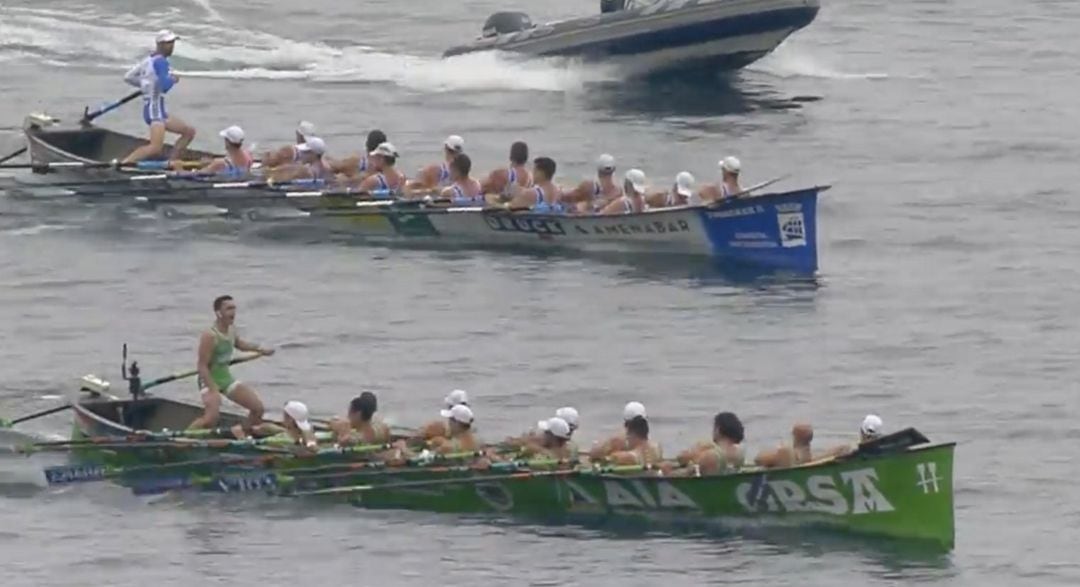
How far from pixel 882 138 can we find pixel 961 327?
14541mm

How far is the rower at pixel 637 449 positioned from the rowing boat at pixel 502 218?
11.3 meters

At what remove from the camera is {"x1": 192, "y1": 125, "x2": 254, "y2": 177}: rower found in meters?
54.8

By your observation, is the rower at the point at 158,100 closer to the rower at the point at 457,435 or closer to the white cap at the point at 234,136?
the white cap at the point at 234,136

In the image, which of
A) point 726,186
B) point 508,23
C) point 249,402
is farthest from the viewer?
point 508,23

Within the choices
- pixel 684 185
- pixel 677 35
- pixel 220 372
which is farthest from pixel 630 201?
pixel 220 372

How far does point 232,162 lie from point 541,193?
5.18 metres

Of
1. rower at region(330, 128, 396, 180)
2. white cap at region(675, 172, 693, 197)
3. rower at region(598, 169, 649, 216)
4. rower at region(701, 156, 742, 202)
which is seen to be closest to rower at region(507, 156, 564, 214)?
rower at region(598, 169, 649, 216)

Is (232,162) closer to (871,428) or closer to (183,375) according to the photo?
(183,375)

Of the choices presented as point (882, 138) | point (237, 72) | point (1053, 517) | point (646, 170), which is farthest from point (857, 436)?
point (237, 72)

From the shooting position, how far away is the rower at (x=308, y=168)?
5462cm

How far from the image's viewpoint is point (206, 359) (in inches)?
1654

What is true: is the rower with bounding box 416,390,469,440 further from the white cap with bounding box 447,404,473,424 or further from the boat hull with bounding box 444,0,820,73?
the boat hull with bounding box 444,0,820,73

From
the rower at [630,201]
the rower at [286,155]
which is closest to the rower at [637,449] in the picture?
the rower at [630,201]

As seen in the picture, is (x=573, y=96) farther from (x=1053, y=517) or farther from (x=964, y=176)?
(x=1053, y=517)
